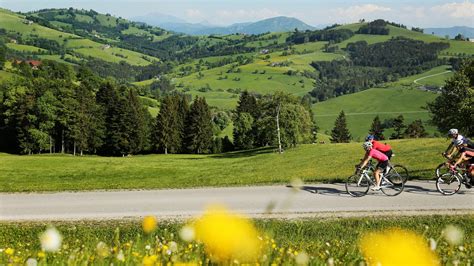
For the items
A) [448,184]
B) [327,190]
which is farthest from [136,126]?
[448,184]

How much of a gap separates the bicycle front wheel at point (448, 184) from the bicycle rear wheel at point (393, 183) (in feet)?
4.08

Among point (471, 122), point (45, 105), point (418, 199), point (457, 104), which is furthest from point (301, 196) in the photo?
point (45, 105)

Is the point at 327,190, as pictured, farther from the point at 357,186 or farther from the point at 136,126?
the point at 136,126

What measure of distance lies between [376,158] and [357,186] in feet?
4.65

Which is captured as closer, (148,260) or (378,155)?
(148,260)

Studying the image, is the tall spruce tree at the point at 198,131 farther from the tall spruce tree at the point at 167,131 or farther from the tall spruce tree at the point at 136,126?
the tall spruce tree at the point at 136,126

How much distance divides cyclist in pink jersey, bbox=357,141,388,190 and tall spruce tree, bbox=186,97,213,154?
72.1 metres

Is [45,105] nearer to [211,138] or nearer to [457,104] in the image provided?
[211,138]

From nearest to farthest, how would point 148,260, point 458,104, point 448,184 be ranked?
point 148,260
point 448,184
point 458,104

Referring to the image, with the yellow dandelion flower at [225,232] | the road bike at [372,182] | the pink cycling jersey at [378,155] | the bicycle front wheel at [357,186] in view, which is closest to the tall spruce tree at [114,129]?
the bicycle front wheel at [357,186]

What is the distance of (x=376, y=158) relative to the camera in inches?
616

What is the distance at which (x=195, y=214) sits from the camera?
14758 millimetres

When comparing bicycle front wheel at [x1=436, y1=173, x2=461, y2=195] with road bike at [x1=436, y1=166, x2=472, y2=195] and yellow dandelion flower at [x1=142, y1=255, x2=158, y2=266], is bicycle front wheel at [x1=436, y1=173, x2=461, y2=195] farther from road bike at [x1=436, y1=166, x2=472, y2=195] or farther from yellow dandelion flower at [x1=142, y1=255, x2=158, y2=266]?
yellow dandelion flower at [x1=142, y1=255, x2=158, y2=266]

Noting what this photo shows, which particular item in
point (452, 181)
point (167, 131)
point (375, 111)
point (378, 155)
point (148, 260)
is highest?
point (148, 260)
